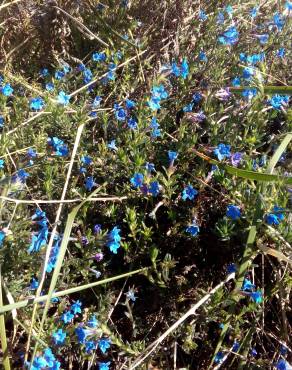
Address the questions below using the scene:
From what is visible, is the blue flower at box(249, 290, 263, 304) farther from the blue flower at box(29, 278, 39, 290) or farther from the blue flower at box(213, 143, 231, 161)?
the blue flower at box(29, 278, 39, 290)

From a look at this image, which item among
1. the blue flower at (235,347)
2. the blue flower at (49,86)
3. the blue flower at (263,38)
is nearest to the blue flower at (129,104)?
the blue flower at (49,86)

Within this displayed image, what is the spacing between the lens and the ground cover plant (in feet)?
6.61

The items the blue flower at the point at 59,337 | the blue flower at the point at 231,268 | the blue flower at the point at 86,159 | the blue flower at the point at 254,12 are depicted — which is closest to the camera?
the blue flower at the point at 59,337

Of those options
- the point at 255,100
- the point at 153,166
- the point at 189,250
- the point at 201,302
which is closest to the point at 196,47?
the point at 255,100

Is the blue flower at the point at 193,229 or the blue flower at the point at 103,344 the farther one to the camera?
the blue flower at the point at 193,229

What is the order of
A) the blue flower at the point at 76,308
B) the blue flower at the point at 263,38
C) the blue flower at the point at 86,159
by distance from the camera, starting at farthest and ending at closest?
the blue flower at the point at 263,38 → the blue flower at the point at 86,159 → the blue flower at the point at 76,308

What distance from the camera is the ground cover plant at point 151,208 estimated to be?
202 cm

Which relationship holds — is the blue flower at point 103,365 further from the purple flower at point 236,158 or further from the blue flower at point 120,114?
the blue flower at point 120,114

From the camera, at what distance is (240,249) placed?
225 centimetres

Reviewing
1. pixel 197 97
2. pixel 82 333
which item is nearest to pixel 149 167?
pixel 197 97

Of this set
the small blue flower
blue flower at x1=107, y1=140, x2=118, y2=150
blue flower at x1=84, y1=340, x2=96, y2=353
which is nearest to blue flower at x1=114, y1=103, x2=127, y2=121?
blue flower at x1=107, y1=140, x2=118, y2=150

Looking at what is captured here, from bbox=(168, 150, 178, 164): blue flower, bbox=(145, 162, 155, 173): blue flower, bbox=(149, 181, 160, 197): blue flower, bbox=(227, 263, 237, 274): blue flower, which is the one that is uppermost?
bbox=(168, 150, 178, 164): blue flower

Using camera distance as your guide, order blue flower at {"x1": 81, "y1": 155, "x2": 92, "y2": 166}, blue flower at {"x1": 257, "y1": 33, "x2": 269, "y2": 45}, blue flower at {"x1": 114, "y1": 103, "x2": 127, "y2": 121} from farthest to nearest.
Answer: blue flower at {"x1": 257, "y1": 33, "x2": 269, "y2": 45} → blue flower at {"x1": 114, "y1": 103, "x2": 127, "y2": 121} → blue flower at {"x1": 81, "y1": 155, "x2": 92, "y2": 166}

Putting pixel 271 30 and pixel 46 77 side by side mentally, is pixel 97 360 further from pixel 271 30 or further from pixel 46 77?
pixel 271 30
